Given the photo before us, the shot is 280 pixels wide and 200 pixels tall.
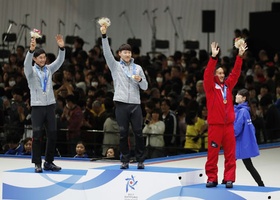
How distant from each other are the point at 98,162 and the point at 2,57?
10657mm

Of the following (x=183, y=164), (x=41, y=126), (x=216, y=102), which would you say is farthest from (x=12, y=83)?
Answer: (x=216, y=102)

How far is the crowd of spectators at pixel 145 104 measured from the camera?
18.4m

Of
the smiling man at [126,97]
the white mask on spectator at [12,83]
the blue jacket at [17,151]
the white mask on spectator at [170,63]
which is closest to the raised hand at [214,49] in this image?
the smiling man at [126,97]

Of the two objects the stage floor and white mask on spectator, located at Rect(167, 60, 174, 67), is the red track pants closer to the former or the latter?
the stage floor

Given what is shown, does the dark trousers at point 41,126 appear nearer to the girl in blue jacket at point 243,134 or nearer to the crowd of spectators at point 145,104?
the girl in blue jacket at point 243,134

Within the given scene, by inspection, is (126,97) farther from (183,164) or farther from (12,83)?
(12,83)

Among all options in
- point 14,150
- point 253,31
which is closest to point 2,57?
point 253,31

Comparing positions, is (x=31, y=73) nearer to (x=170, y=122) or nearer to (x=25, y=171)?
(x=25, y=171)

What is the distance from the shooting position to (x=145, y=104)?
19.1 meters

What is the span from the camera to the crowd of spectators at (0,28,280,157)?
60.5 feet

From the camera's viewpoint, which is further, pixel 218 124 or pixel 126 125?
pixel 126 125

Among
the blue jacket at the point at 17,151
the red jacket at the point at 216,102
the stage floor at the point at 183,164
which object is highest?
the red jacket at the point at 216,102

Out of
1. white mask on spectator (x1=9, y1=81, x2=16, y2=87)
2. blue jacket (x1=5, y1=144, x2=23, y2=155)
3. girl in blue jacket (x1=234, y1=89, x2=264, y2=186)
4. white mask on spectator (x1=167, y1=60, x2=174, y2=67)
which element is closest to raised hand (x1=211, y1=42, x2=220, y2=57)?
girl in blue jacket (x1=234, y1=89, x2=264, y2=186)

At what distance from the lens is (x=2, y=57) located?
2695 cm
